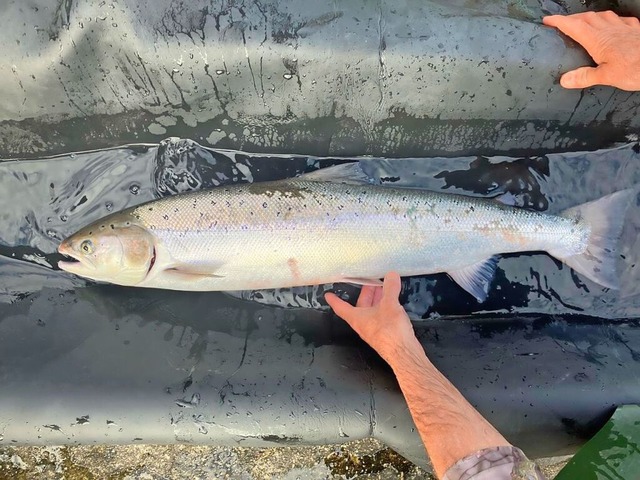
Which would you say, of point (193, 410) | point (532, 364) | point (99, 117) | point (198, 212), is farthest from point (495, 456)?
point (99, 117)

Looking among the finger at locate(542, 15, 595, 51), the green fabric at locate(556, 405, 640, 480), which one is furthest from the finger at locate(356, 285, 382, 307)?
the finger at locate(542, 15, 595, 51)

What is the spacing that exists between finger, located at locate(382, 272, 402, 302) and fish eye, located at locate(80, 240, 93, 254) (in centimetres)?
127

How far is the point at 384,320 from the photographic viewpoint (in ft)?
6.80

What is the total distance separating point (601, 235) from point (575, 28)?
949mm

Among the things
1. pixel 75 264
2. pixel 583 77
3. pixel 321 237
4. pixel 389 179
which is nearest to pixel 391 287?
pixel 321 237

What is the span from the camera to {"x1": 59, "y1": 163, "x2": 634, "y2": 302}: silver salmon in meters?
2.12

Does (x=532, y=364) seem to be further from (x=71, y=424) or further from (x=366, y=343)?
(x=71, y=424)

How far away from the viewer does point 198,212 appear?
2129 millimetres

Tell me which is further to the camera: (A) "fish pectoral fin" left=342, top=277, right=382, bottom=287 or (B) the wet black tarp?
(A) "fish pectoral fin" left=342, top=277, right=382, bottom=287

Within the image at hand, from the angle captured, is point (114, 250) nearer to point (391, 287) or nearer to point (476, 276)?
point (391, 287)

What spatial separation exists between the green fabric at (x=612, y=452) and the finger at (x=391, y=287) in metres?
0.99

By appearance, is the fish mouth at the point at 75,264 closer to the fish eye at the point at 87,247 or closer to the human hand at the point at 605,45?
the fish eye at the point at 87,247

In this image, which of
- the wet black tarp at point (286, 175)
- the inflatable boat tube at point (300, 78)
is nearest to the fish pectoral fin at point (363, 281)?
the wet black tarp at point (286, 175)

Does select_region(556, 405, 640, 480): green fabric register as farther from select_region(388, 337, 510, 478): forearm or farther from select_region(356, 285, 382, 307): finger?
select_region(356, 285, 382, 307): finger
